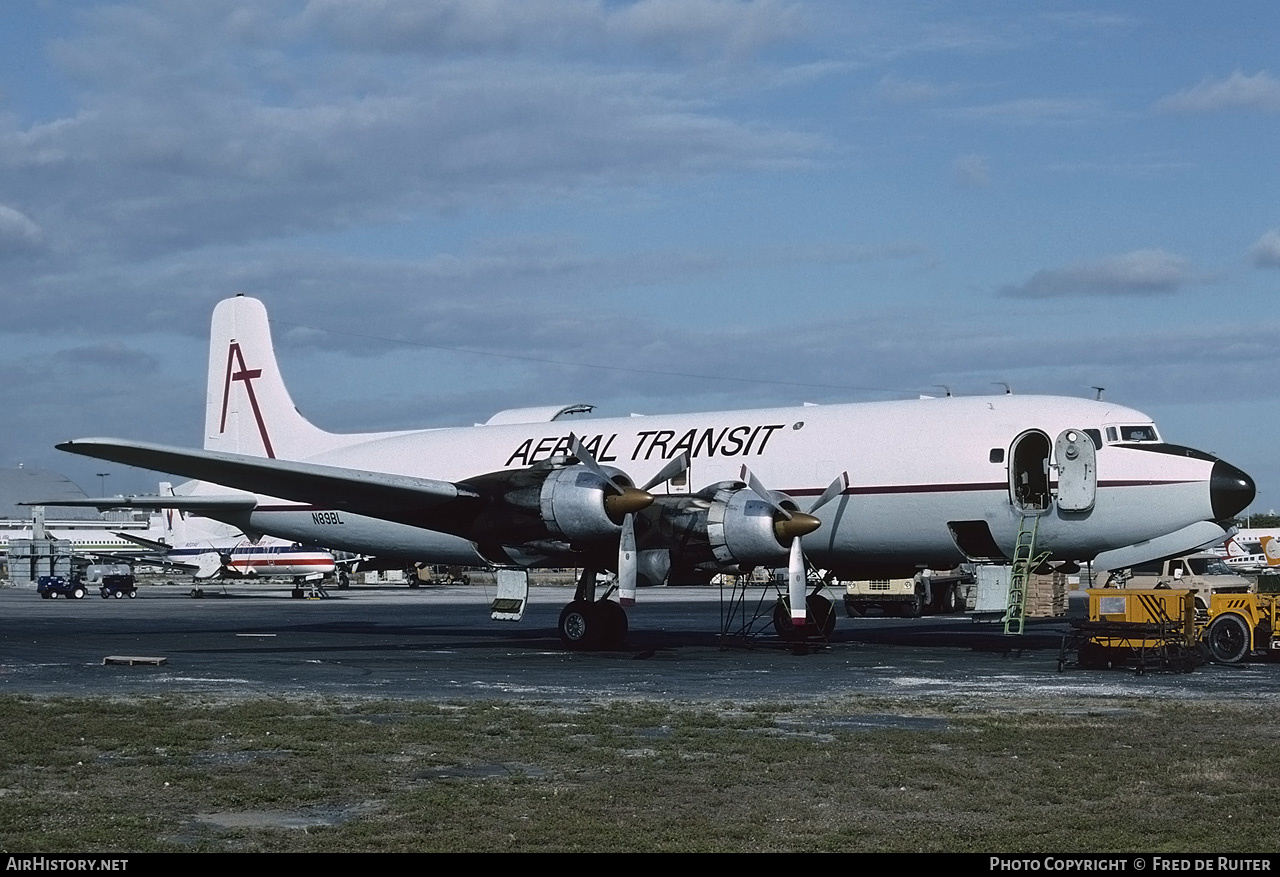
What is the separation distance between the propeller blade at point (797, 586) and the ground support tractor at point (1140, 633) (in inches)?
190

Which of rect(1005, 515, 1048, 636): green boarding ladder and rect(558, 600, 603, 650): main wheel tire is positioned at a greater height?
rect(1005, 515, 1048, 636): green boarding ladder

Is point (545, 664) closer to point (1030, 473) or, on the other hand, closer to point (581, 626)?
point (581, 626)

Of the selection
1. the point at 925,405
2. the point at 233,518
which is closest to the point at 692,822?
the point at 925,405

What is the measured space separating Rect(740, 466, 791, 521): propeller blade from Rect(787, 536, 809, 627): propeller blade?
581 millimetres

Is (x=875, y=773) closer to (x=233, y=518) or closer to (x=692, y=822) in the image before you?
(x=692, y=822)

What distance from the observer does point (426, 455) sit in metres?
34.6

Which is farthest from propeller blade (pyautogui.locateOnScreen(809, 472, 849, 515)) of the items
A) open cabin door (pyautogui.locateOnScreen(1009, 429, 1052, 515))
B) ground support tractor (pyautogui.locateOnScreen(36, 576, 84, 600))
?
ground support tractor (pyautogui.locateOnScreen(36, 576, 84, 600))

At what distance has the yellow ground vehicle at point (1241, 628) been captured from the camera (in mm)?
25516

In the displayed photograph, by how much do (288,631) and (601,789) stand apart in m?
28.4

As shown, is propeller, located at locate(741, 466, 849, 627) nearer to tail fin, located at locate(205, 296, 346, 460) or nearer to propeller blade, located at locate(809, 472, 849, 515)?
propeller blade, located at locate(809, 472, 849, 515)

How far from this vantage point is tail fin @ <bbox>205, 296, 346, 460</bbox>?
127 ft

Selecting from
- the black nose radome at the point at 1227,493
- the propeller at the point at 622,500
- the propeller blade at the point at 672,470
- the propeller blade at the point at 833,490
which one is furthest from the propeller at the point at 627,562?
the black nose radome at the point at 1227,493

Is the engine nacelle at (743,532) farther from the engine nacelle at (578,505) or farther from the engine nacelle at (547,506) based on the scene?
the engine nacelle at (578,505)

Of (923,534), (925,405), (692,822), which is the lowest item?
(692,822)
